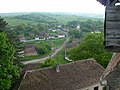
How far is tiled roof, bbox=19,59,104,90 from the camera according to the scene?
2588 centimetres

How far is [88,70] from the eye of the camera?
30.4 meters

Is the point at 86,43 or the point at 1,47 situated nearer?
the point at 1,47

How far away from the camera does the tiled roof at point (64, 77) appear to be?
25.9 meters

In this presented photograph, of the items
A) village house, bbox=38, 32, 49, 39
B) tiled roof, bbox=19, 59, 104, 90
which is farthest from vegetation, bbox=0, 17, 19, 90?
village house, bbox=38, 32, 49, 39

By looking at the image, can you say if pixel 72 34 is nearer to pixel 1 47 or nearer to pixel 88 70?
pixel 88 70

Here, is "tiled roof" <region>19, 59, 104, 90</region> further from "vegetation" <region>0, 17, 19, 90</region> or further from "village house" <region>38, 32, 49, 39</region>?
"village house" <region>38, 32, 49, 39</region>

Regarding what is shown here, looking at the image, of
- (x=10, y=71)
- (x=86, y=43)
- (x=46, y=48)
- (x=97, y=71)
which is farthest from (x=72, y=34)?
(x=10, y=71)

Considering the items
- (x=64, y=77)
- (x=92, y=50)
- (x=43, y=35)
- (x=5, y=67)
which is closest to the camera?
(x=5, y=67)

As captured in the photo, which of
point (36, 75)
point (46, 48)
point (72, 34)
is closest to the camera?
point (36, 75)

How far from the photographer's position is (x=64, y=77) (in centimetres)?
2797

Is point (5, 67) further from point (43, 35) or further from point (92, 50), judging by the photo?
point (43, 35)

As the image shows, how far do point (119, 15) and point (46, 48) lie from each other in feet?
258

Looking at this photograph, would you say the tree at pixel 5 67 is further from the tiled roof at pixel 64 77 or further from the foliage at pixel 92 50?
the foliage at pixel 92 50

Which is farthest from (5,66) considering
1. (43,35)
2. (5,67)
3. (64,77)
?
(43,35)
